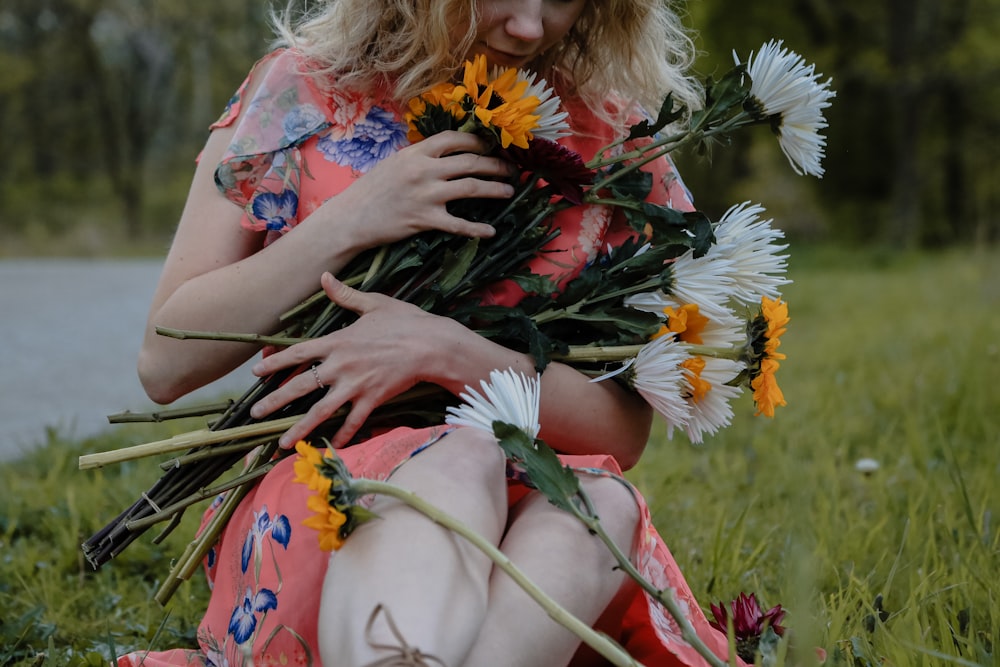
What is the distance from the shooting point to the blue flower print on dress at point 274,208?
1733mm

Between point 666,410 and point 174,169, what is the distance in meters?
23.8

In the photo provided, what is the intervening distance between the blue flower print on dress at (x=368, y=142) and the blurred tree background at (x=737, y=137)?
13.7 m

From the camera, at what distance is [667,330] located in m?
1.61

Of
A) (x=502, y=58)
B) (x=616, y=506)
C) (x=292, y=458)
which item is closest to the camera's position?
(x=616, y=506)

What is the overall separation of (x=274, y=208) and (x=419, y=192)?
293mm

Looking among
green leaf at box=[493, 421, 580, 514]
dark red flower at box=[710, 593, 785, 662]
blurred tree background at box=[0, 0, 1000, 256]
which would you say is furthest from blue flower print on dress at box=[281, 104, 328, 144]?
blurred tree background at box=[0, 0, 1000, 256]

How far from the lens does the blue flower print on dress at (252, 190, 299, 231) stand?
1.73 metres

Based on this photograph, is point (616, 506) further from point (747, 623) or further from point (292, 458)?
point (292, 458)

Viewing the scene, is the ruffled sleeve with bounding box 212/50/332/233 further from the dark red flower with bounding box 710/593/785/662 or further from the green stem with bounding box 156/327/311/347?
the dark red flower with bounding box 710/593/785/662

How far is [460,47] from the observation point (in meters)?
1.73

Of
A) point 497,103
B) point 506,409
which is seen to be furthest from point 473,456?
point 497,103

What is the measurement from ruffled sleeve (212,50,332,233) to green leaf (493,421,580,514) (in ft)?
2.12

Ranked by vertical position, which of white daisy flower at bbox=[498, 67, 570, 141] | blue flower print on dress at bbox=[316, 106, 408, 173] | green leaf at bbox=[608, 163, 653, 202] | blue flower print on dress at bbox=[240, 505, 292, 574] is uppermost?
white daisy flower at bbox=[498, 67, 570, 141]

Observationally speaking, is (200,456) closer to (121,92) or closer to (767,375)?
(767,375)
